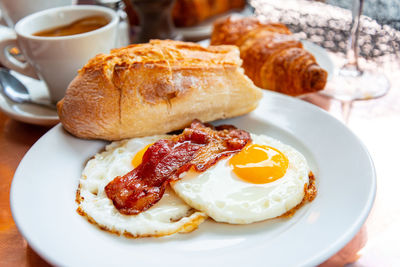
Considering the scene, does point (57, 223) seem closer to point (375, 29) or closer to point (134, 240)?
point (134, 240)

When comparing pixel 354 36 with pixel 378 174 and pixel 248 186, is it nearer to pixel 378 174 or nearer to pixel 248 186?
pixel 378 174

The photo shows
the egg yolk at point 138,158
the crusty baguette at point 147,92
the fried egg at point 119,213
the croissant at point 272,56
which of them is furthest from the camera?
the croissant at point 272,56

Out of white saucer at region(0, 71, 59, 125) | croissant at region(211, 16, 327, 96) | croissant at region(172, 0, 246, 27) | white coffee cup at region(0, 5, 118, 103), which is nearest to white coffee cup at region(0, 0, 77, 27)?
white coffee cup at region(0, 5, 118, 103)

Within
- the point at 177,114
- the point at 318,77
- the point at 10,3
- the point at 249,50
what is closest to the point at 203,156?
the point at 177,114

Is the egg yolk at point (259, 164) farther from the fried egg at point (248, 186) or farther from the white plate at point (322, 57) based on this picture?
the white plate at point (322, 57)

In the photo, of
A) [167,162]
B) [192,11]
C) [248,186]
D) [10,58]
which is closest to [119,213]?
[167,162]

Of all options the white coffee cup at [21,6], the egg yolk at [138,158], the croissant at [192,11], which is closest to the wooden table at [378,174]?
the egg yolk at [138,158]
